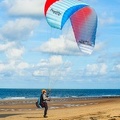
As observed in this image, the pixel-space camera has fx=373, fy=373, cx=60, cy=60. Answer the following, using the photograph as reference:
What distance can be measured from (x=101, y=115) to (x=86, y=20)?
5.14m

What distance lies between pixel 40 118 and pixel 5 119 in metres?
2.16

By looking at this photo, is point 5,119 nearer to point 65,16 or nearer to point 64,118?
point 64,118

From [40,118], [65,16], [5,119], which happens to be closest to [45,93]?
[40,118]

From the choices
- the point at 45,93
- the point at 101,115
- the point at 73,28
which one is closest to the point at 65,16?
the point at 73,28

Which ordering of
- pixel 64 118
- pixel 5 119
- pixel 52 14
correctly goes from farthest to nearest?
1. pixel 5 119
2. pixel 64 118
3. pixel 52 14

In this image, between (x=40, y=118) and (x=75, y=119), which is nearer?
(x=75, y=119)

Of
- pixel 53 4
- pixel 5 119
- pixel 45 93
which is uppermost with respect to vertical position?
pixel 53 4

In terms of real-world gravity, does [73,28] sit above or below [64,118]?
above

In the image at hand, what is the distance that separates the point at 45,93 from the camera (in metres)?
20.2

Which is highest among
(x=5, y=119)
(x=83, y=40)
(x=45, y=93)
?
(x=83, y=40)

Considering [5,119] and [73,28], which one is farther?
[5,119]

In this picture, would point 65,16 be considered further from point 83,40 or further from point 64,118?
point 64,118

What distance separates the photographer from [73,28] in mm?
19266

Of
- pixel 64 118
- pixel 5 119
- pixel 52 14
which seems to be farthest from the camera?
pixel 5 119
